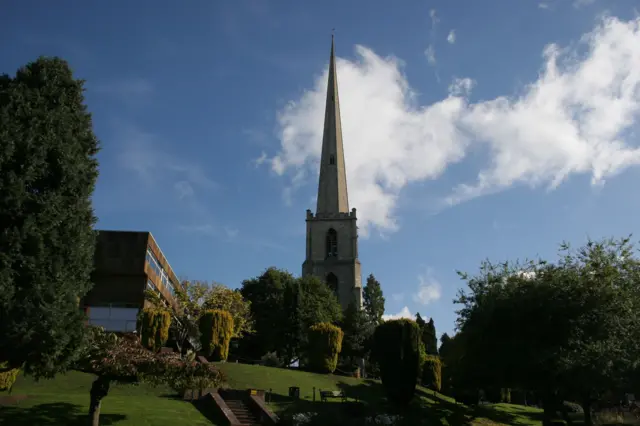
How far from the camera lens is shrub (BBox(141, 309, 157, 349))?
114 ft

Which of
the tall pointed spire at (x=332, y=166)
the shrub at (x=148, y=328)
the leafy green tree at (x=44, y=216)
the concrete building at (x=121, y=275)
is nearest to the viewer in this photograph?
the leafy green tree at (x=44, y=216)

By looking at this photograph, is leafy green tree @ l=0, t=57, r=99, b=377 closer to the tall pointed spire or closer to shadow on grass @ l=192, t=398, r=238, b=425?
shadow on grass @ l=192, t=398, r=238, b=425

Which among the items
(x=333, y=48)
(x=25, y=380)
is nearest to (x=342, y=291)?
(x=333, y=48)

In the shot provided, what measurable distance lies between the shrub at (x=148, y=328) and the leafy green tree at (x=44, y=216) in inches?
622

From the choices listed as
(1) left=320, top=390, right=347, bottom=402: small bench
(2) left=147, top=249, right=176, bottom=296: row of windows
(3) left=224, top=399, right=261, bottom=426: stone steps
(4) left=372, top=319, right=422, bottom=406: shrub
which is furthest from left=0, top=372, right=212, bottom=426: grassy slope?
(2) left=147, top=249, right=176, bottom=296: row of windows

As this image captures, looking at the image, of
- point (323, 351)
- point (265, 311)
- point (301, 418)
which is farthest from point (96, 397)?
point (265, 311)

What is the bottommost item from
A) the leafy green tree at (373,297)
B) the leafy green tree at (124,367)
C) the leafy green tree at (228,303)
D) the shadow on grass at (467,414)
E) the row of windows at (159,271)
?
the shadow on grass at (467,414)

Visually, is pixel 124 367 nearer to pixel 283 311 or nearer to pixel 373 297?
pixel 283 311

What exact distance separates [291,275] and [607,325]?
139 feet

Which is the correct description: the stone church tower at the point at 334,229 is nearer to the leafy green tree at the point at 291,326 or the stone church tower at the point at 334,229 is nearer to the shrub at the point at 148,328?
the leafy green tree at the point at 291,326

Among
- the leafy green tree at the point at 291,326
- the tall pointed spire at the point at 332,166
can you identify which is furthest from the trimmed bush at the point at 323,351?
the tall pointed spire at the point at 332,166

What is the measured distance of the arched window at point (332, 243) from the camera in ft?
268

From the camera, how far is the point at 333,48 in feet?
301

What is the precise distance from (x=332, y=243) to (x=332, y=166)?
12.3 metres
